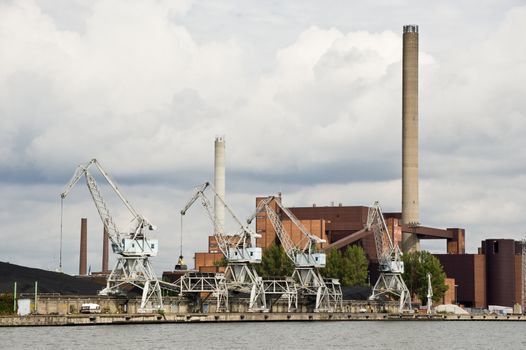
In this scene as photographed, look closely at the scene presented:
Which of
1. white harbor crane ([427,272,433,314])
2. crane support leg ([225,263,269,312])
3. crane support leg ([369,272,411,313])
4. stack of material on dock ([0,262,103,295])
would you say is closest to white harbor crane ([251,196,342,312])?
crane support leg ([225,263,269,312])

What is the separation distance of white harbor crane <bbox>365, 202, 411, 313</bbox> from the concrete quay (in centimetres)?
822

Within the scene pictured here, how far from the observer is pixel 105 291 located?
149m

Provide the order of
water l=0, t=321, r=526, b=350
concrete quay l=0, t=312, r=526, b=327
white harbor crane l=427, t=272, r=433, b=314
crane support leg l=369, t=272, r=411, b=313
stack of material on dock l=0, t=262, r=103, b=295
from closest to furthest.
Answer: water l=0, t=321, r=526, b=350
concrete quay l=0, t=312, r=526, b=327
stack of material on dock l=0, t=262, r=103, b=295
white harbor crane l=427, t=272, r=433, b=314
crane support leg l=369, t=272, r=411, b=313

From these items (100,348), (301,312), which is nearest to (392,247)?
(301,312)

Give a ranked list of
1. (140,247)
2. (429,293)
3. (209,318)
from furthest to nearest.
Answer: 1. (429,293)
2. (209,318)
3. (140,247)

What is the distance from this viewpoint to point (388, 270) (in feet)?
619

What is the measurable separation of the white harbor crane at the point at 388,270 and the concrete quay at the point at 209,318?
27.0ft

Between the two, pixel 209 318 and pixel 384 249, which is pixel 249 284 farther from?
pixel 384 249

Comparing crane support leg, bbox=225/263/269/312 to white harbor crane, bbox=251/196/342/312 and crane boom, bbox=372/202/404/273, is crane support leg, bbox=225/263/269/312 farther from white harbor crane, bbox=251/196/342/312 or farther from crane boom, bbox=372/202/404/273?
crane boom, bbox=372/202/404/273

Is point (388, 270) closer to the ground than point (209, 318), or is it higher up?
higher up

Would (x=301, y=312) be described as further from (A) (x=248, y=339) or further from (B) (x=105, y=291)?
(A) (x=248, y=339)

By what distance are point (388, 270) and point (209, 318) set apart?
46.0 meters

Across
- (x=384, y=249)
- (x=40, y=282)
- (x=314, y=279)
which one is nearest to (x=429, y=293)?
(x=384, y=249)

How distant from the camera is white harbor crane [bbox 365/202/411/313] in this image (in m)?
188
